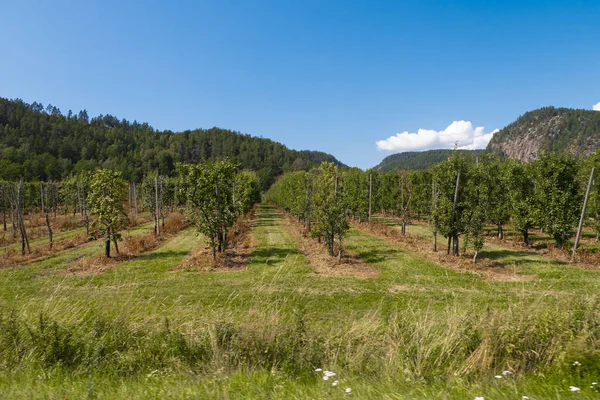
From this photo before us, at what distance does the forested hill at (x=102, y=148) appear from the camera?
316ft

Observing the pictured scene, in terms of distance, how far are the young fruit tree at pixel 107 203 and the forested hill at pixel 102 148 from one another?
66.9m

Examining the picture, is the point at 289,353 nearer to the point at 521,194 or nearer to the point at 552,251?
the point at 552,251

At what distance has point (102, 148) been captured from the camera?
416 ft

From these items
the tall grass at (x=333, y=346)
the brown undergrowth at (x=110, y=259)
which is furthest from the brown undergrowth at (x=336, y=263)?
the brown undergrowth at (x=110, y=259)

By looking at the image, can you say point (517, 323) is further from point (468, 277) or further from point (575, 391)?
point (468, 277)

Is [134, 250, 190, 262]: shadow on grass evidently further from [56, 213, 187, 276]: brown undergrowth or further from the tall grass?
the tall grass

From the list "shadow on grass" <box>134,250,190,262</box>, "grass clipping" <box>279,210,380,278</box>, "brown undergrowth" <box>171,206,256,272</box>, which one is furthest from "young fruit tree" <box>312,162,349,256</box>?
"shadow on grass" <box>134,250,190,262</box>

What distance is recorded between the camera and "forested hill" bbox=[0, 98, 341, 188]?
96250 mm

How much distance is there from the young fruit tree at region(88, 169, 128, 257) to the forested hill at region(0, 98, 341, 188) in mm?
66867

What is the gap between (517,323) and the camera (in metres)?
4.54

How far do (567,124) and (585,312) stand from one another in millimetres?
235467

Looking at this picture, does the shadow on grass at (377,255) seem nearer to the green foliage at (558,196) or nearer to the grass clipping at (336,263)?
the grass clipping at (336,263)

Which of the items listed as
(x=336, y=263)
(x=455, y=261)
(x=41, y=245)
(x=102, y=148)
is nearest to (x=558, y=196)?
(x=455, y=261)

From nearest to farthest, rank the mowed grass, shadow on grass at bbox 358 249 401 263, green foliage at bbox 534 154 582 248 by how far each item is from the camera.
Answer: the mowed grass
shadow on grass at bbox 358 249 401 263
green foliage at bbox 534 154 582 248
